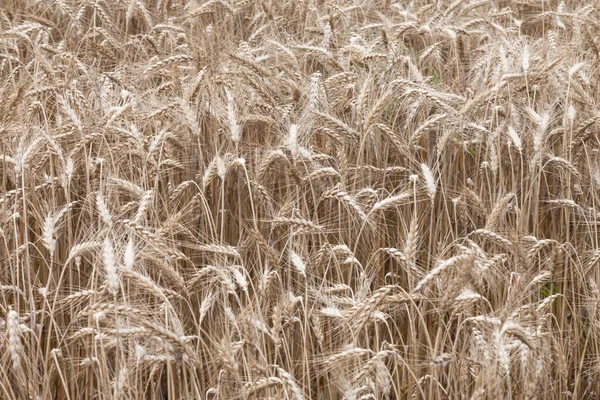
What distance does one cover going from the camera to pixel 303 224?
240cm

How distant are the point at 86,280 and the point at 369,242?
40.0 inches

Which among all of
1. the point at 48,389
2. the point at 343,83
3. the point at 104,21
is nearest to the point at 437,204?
the point at 343,83

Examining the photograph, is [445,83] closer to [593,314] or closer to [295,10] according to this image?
[295,10]

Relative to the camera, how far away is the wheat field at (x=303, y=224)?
2016mm

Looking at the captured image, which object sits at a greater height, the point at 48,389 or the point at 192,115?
the point at 192,115

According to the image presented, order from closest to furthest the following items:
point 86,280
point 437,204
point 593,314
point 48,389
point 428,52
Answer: point 48,389, point 593,314, point 86,280, point 437,204, point 428,52

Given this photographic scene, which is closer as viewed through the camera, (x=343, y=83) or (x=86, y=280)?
(x=86, y=280)

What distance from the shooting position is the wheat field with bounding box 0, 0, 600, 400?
2.02 m

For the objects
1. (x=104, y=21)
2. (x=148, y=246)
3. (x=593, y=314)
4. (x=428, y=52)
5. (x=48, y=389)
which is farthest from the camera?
(x=104, y=21)

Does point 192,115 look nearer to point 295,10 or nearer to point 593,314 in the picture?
point 593,314

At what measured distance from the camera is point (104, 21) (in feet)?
14.0

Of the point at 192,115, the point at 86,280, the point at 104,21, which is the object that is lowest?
the point at 86,280

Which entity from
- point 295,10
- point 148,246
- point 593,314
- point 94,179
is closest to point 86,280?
point 94,179

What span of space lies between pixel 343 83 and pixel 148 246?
1.32m
